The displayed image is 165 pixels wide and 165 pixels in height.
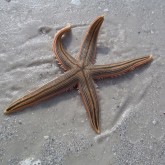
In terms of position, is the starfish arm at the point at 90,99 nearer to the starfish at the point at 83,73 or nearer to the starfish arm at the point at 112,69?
the starfish at the point at 83,73

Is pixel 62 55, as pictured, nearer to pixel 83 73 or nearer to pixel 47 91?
pixel 83 73

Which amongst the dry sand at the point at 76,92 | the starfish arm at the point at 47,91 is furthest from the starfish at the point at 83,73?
the dry sand at the point at 76,92

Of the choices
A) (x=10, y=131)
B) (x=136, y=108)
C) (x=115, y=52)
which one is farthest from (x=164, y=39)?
(x=10, y=131)

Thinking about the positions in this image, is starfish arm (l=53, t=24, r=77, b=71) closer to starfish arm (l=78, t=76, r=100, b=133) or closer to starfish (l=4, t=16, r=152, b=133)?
starfish (l=4, t=16, r=152, b=133)

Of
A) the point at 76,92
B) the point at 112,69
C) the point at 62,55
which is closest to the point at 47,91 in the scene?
the point at 76,92

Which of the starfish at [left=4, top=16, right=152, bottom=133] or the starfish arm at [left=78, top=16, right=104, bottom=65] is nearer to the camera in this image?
the starfish at [left=4, top=16, right=152, bottom=133]

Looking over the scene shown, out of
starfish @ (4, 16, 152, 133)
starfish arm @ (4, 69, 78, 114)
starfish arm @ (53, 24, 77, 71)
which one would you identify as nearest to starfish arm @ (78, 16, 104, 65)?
starfish @ (4, 16, 152, 133)

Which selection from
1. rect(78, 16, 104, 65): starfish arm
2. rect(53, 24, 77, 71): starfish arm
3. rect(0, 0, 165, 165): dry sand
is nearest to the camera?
rect(0, 0, 165, 165): dry sand
